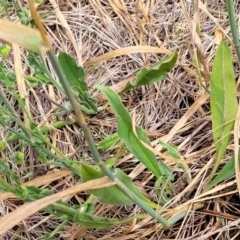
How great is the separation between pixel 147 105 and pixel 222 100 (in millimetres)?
209

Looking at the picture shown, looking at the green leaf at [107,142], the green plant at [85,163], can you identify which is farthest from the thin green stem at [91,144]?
the green leaf at [107,142]

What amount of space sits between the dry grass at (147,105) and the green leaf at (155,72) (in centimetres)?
5

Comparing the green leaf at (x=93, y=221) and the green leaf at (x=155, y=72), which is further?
the green leaf at (x=155, y=72)

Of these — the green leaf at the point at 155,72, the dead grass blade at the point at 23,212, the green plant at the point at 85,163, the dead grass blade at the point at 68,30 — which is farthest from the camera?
the dead grass blade at the point at 68,30

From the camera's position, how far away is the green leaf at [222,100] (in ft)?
3.11

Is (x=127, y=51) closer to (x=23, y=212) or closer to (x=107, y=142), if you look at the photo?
(x=107, y=142)

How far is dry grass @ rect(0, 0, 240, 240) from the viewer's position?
97 centimetres

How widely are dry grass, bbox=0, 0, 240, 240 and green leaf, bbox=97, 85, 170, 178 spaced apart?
0.22 ft

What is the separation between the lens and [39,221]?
103 cm

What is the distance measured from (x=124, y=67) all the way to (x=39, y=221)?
0.41m

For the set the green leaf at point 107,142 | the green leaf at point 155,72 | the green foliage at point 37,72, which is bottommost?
the green leaf at point 107,142

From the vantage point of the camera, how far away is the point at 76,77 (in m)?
1.12

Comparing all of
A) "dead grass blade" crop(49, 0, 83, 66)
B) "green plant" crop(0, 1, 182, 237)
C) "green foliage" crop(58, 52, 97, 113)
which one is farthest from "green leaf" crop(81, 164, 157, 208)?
"dead grass blade" crop(49, 0, 83, 66)

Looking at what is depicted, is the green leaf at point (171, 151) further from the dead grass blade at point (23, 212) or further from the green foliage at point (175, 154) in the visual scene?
the dead grass blade at point (23, 212)
